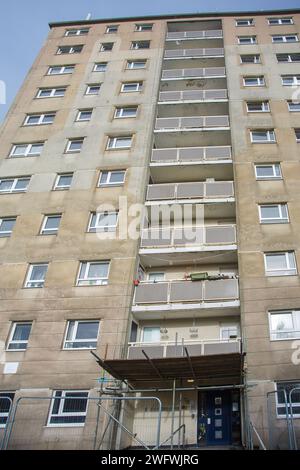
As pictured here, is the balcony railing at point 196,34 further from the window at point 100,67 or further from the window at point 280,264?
the window at point 280,264

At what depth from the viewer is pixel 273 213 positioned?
1945 centimetres

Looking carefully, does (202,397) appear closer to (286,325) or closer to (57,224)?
(286,325)

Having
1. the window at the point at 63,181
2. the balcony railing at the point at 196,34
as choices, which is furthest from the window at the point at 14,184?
the balcony railing at the point at 196,34

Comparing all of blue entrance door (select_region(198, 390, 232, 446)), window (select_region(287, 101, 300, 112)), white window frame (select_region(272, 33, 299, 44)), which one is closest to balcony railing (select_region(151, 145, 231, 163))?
window (select_region(287, 101, 300, 112))

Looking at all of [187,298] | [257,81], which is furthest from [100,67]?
[187,298]

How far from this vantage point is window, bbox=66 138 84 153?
23.7 metres

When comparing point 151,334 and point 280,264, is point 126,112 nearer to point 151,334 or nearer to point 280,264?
point 280,264

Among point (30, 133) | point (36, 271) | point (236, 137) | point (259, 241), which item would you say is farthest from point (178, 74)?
point (36, 271)

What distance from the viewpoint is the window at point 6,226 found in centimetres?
Answer: 2030

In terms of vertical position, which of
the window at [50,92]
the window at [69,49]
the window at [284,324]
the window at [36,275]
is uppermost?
the window at [69,49]

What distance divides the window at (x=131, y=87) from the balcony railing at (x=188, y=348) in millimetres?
17407

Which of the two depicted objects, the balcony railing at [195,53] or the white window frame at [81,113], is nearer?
the white window frame at [81,113]

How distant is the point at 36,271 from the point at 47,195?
4.43 metres

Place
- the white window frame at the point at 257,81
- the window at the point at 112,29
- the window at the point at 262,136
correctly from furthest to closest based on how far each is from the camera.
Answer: the window at the point at 112,29 → the white window frame at the point at 257,81 → the window at the point at 262,136
